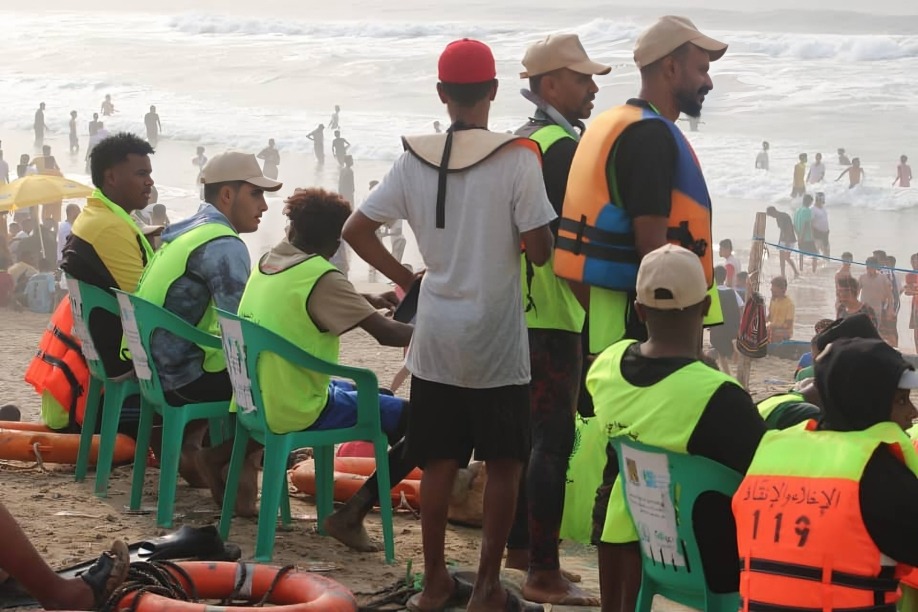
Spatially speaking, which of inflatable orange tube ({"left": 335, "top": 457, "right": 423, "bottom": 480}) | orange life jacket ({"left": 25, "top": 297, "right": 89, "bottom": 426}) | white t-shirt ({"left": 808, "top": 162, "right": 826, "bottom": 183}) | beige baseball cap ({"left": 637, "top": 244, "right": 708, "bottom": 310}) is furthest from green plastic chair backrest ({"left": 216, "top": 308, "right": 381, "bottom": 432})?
white t-shirt ({"left": 808, "top": 162, "right": 826, "bottom": 183})

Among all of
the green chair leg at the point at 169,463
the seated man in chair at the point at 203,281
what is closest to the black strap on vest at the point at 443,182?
the seated man in chair at the point at 203,281

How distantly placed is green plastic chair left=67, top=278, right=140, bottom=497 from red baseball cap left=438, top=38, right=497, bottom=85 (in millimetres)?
2545

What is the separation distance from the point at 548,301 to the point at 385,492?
3.39 ft

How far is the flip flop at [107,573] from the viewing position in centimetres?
421

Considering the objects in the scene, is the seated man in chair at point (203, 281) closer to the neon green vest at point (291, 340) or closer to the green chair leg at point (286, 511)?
the green chair leg at point (286, 511)

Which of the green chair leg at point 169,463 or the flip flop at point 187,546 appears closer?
the flip flop at point 187,546

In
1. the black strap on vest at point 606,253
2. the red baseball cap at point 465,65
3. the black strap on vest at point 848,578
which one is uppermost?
the red baseball cap at point 465,65

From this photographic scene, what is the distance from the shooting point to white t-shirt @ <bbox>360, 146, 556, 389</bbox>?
4305 mm

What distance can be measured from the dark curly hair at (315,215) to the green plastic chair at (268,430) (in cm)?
43

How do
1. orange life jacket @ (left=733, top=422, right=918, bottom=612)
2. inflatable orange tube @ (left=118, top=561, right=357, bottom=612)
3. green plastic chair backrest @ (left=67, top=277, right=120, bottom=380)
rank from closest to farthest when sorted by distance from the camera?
orange life jacket @ (left=733, top=422, right=918, bottom=612)
inflatable orange tube @ (left=118, top=561, right=357, bottom=612)
green plastic chair backrest @ (left=67, top=277, right=120, bottom=380)

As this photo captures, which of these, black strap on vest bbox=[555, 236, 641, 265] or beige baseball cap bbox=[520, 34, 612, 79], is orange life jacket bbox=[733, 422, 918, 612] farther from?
beige baseball cap bbox=[520, 34, 612, 79]

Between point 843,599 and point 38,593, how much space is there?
7.57 feet

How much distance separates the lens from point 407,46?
7256cm

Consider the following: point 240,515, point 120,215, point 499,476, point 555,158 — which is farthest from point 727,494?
point 120,215
